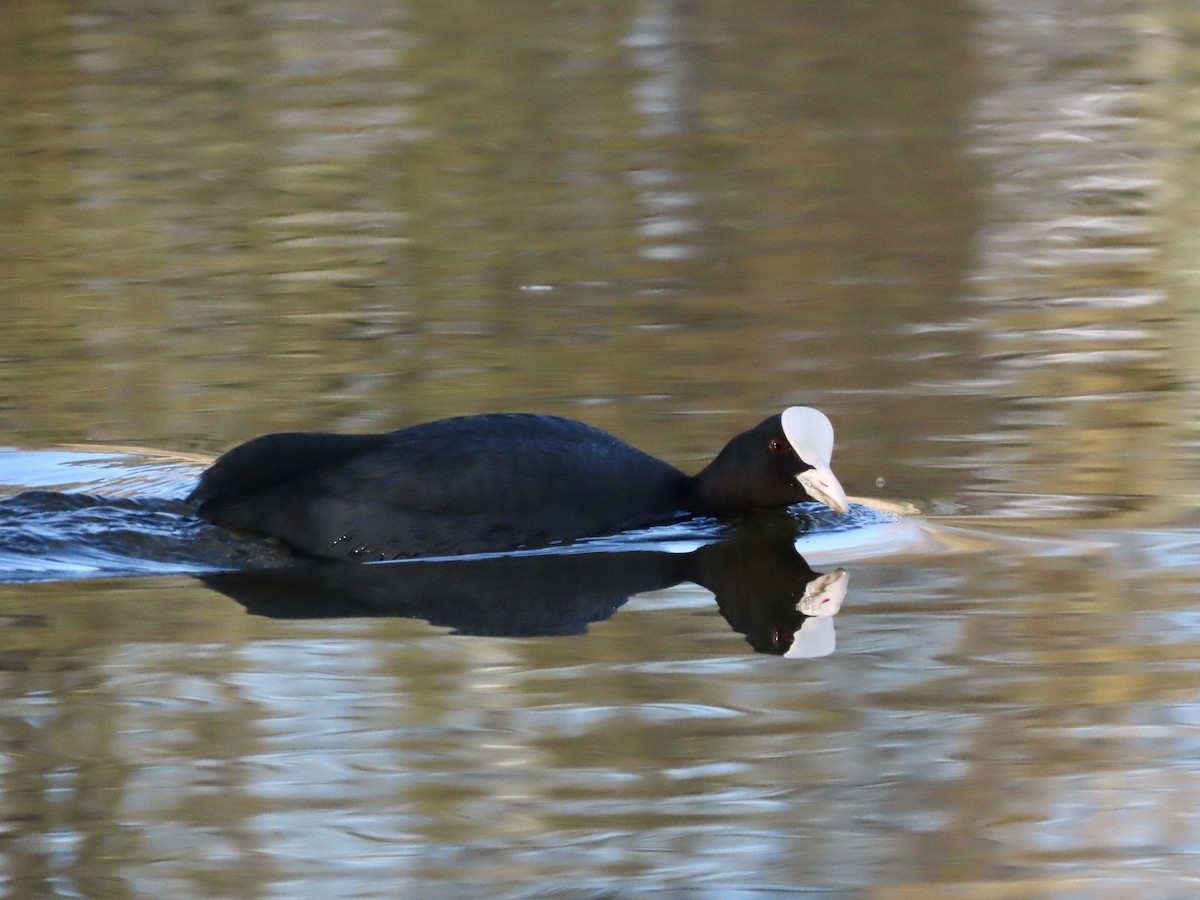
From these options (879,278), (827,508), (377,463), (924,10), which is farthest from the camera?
(924,10)

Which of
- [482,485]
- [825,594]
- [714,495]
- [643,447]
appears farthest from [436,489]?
[643,447]

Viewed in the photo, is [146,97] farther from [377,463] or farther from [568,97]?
[377,463]

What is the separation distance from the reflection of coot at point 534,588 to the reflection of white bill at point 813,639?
3 centimetres

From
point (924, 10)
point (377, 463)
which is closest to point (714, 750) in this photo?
point (377, 463)

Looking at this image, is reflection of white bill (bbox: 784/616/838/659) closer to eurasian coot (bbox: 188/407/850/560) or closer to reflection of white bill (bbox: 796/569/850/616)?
reflection of white bill (bbox: 796/569/850/616)

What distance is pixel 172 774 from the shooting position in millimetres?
4570

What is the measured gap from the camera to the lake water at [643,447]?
4254 millimetres

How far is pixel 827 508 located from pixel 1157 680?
7.08ft

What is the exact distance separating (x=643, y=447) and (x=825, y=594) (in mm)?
1704

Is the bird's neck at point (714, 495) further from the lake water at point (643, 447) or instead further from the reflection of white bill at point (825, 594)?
the reflection of white bill at point (825, 594)

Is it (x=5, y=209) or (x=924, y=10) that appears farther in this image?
(x=924, y=10)

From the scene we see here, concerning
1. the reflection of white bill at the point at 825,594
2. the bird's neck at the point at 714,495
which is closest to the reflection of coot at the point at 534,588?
the reflection of white bill at the point at 825,594

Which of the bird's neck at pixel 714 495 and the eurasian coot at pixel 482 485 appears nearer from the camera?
the eurasian coot at pixel 482 485

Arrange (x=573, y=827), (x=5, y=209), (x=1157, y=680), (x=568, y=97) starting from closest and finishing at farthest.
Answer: (x=573, y=827), (x=1157, y=680), (x=5, y=209), (x=568, y=97)
